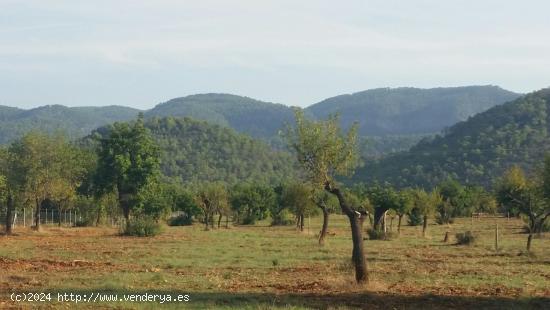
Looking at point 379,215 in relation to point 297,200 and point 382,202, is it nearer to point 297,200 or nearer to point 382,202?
point 382,202

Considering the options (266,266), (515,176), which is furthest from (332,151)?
(515,176)

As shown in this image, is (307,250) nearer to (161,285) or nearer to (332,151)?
(332,151)

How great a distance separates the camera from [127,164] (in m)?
69.2

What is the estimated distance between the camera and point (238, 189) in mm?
105688

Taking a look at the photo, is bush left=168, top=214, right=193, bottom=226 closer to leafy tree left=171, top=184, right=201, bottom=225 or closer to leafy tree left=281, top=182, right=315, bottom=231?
leafy tree left=171, top=184, right=201, bottom=225

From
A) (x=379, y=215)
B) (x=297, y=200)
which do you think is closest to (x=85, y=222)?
(x=297, y=200)

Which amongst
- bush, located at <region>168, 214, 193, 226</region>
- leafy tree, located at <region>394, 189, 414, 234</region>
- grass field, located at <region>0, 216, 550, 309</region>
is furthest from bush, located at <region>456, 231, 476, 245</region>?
bush, located at <region>168, 214, 193, 226</region>

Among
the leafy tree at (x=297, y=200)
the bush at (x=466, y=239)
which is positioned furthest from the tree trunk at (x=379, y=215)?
the bush at (x=466, y=239)

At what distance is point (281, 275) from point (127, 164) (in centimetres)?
4341

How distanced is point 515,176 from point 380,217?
45.4 feet

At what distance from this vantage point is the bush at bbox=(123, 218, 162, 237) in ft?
196

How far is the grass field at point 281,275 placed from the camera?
21.0 meters

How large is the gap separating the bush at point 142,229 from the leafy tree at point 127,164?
29.1 feet

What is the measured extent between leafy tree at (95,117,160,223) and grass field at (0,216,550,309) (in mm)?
→ 24666
